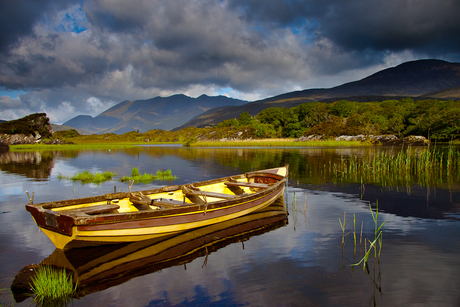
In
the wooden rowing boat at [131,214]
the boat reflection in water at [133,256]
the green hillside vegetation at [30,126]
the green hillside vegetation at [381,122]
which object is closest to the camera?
the boat reflection in water at [133,256]

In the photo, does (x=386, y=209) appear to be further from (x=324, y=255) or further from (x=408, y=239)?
(x=324, y=255)

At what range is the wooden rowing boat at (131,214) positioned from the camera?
7.53 m

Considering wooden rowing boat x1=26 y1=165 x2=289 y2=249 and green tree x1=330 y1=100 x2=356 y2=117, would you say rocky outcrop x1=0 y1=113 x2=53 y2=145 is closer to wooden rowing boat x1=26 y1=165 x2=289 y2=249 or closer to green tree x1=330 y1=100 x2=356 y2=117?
wooden rowing boat x1=26 y1=165 x2=289 y2=249

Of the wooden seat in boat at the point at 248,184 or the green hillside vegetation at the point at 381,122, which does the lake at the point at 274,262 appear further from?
the green hillside vegetation at the point at 381,122

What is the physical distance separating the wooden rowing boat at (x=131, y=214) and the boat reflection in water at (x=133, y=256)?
418 millimetres

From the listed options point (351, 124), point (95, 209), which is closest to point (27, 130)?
point (95, 209)

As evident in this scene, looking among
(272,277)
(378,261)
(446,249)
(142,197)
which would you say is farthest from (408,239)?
(142,197)

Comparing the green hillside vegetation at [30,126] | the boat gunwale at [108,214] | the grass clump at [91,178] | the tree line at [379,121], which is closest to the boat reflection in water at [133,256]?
the boat gunwale at [108,214]

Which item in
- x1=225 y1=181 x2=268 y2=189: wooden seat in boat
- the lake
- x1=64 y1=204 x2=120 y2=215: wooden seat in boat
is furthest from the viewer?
x1=225 y1=181 x2=268 y2=189: wooden seat in boat

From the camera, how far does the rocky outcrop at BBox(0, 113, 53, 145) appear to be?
92188 mm

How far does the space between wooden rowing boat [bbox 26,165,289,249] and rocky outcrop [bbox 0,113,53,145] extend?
104 meters

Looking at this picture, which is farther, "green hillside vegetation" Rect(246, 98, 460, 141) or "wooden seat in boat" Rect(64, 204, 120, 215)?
"green hillside vegetation" Rect(246, 98, 460, 141)

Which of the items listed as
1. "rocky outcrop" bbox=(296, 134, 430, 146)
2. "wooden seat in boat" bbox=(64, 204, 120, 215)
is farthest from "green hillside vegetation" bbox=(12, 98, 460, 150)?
"wooden seat in boat" bbox=(64, 204, 120, 215)

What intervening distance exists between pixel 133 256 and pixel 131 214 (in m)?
1.41
